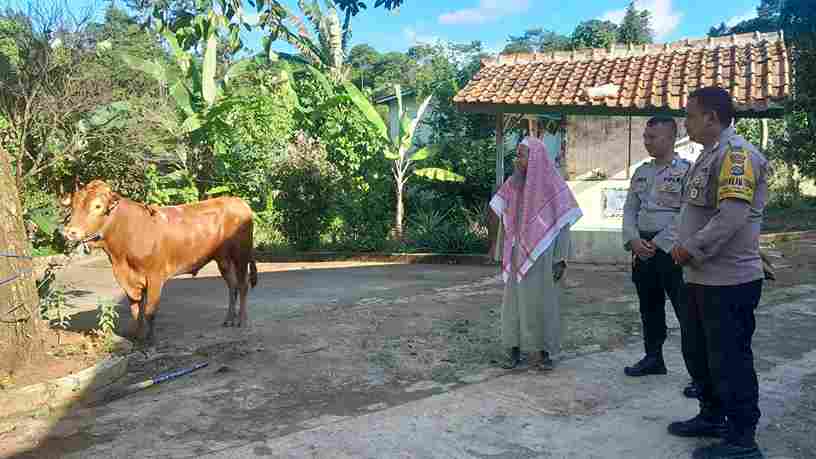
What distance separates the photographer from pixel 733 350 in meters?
3.29

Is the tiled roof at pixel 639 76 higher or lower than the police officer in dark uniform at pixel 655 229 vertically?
higher

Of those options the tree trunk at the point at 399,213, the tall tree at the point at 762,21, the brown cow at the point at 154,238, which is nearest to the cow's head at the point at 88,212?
the brown cow at the point at 154,238

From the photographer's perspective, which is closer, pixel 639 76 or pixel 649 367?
pixel 649 367

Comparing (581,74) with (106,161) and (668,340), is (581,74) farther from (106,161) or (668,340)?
(106,161)

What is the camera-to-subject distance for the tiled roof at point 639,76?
9.75 metres

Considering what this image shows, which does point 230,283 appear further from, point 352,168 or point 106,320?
point 352,168

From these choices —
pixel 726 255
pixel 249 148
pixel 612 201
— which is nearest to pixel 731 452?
pixel 726 255

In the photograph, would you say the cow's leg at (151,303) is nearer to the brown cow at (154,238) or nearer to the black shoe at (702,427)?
the brown cow at (154,238)

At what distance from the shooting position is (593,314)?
6.99 meters

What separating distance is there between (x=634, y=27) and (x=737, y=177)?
101 ft

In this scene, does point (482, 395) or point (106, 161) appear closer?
point (482, 395)

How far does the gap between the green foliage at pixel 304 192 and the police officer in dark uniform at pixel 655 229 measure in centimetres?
907

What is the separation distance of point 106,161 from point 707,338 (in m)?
12.0

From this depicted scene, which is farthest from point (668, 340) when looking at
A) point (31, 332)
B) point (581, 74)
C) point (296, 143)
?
point (296, 143)
